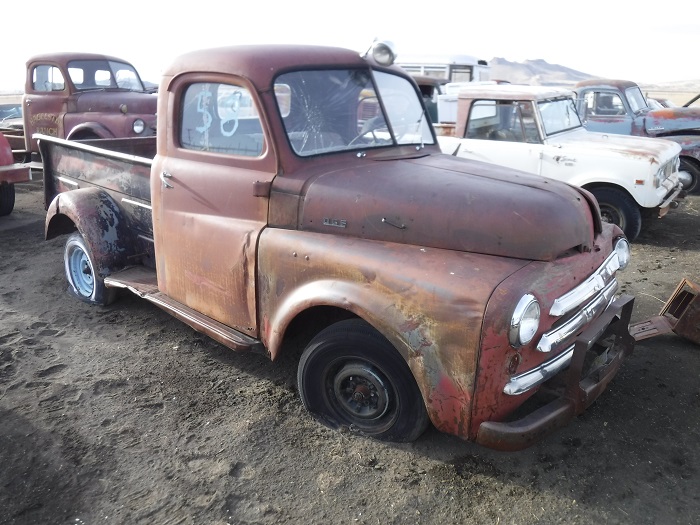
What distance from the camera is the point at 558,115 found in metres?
7.04

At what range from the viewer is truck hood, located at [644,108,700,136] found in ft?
30.6

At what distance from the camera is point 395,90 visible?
12.0ft

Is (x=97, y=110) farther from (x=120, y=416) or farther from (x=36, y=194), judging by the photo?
(x=120, y=416)

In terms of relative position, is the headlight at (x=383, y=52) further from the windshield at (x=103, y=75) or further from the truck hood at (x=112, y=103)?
the windshield at (x=103, y=75)

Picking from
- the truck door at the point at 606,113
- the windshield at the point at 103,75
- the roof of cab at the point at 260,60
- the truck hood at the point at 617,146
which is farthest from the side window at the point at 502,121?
the windshield at the point at 103,75

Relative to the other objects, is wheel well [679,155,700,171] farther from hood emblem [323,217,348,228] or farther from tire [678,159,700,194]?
hood emblem [323,217,348,228]

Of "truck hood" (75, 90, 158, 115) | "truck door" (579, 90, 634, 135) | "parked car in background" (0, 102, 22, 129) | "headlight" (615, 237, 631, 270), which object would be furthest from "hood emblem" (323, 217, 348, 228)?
"parked car in background" (0, 102, 22, 129)

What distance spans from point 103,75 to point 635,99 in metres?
8.80

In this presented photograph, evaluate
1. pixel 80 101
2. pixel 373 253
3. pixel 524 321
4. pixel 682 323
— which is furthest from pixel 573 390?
pixel 80 101

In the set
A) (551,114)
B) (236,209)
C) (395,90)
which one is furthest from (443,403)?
(551,114)

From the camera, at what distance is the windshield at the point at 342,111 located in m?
3.14

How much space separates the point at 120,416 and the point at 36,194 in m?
6.75

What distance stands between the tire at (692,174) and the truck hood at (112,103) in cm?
825

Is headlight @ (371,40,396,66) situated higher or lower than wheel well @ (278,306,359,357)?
higher
